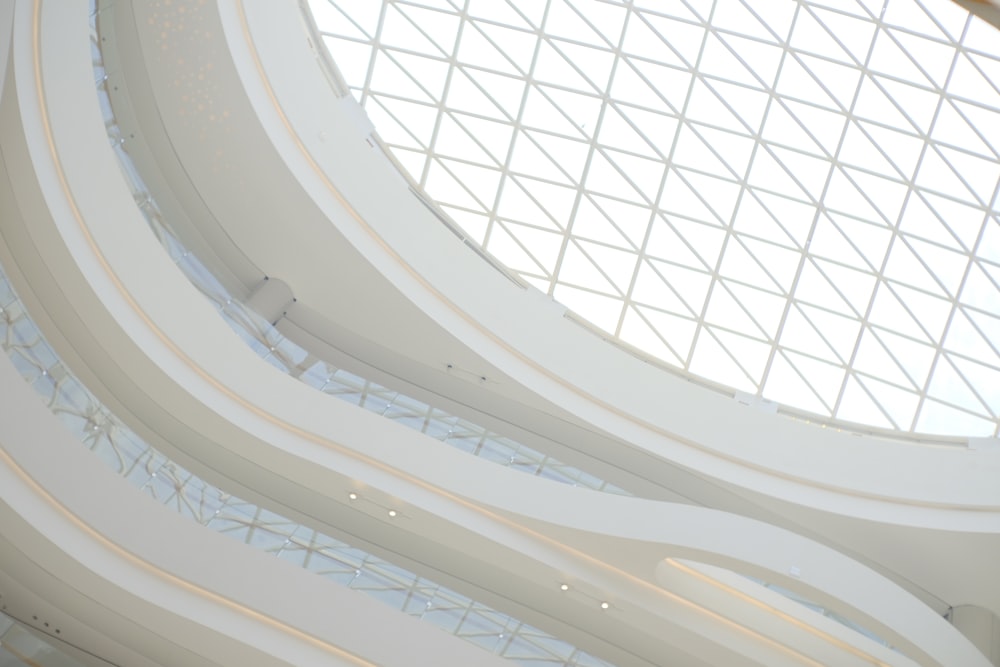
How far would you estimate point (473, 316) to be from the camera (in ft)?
88.8

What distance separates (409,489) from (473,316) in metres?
6.67

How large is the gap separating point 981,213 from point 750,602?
12.6m

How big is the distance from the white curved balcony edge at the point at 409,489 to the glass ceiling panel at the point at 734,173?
9.16m

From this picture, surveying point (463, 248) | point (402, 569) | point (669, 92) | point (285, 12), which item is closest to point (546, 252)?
point (463, 248)

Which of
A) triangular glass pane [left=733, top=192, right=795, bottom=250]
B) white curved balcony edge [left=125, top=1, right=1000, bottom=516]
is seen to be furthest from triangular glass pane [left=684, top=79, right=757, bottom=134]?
white curved balcony edge [left=125, top=1, right=1000, bottom=516]

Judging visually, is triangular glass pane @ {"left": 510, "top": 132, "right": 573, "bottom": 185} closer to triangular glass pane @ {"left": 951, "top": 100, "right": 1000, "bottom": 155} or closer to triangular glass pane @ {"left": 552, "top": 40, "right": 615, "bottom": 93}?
triangular glass pane @ {"left": 552, "top": 40, "right": 615, "bottom": 93}

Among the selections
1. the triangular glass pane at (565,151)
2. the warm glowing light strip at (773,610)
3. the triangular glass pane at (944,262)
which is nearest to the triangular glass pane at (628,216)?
the triangular glass pane at (565,151)

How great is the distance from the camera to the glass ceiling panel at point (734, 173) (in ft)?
91.1

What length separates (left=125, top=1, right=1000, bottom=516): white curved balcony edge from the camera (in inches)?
968

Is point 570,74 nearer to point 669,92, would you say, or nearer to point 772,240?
point 669,92

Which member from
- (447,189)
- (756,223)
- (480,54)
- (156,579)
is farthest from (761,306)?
(156,579)

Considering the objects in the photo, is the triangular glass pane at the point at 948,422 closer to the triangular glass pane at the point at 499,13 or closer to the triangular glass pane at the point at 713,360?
the triangular glass pane at the point at 713,360

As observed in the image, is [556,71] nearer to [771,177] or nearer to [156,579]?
[771,177]

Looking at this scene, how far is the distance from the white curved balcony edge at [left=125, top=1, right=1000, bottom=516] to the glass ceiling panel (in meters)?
2.12
